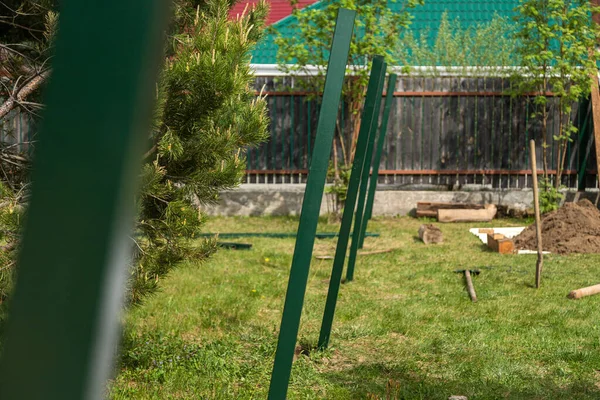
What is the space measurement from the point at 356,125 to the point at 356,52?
1401 mm

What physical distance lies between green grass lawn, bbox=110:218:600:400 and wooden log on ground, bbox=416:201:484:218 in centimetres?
→ 405

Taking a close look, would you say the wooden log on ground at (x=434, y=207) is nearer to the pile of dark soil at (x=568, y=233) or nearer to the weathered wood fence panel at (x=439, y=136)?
the weathered wood fence panel at (x=439, y=136)

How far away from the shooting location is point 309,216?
346 cm

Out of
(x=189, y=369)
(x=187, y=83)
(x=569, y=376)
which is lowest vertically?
(x=189, y=369)

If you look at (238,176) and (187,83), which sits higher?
(187,83)

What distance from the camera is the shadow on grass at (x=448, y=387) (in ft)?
12.9

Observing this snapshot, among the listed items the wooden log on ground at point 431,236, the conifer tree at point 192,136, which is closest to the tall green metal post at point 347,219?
the conifer tree at point 192,136

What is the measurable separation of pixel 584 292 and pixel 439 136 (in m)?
7.17

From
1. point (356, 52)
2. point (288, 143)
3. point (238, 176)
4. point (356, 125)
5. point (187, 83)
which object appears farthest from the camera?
point (288, 143)

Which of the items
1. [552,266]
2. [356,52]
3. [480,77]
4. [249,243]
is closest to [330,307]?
[552,266]

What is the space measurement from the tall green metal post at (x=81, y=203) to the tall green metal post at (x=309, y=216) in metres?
2.99

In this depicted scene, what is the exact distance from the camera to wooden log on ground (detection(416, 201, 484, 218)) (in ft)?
41.5

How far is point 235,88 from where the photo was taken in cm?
370

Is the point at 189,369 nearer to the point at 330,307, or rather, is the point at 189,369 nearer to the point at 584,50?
the point at 330,307
